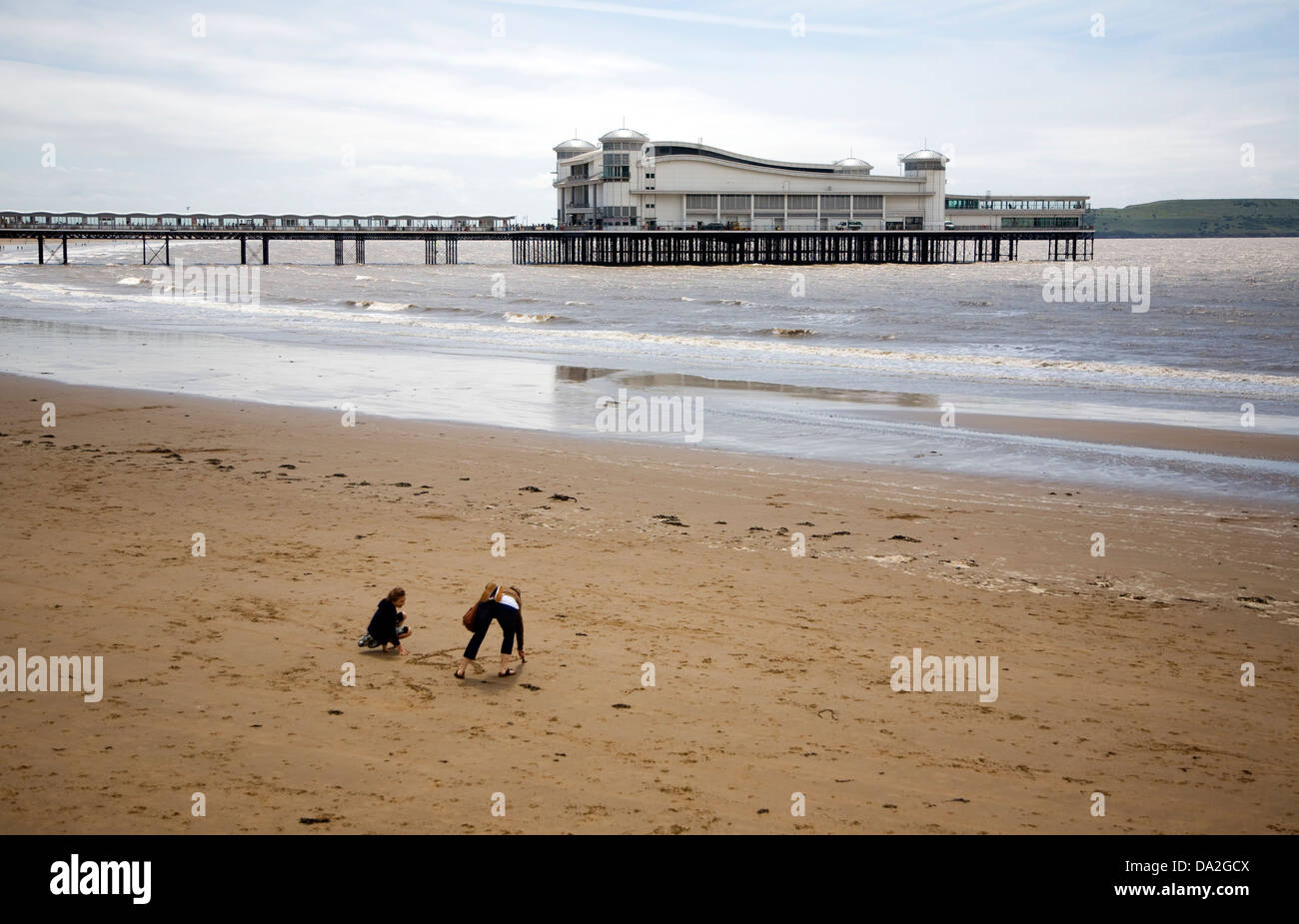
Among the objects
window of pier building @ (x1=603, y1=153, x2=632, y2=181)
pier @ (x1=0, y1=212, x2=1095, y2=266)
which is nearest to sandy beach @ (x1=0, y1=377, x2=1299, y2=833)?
pier @ (x1=0, y1=212, x2=1095, y2=266)

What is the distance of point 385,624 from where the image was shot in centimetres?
742

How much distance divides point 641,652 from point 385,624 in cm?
175

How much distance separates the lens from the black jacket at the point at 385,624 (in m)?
7.41

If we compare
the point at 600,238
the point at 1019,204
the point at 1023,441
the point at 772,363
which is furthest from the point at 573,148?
the point at 1023,441

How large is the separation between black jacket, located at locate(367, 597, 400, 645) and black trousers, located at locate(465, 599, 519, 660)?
2.06 feet

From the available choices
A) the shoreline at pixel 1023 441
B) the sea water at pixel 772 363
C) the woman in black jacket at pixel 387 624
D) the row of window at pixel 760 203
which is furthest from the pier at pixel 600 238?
the woman in black jacket at pixel 387 624

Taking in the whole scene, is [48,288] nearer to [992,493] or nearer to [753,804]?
[992,493]

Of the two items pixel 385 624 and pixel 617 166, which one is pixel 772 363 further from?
pixel 617 166

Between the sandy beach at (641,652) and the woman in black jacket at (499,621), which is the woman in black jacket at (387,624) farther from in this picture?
the woman in black jacket at (499,621)

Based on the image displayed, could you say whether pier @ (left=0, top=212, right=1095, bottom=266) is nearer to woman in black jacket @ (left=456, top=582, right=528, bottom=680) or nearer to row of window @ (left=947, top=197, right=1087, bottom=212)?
row of window @ (left=947, top=197, right=1087, bottom=212)

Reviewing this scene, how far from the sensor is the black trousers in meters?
7.04

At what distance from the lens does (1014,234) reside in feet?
394

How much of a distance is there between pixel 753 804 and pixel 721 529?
19.3ft

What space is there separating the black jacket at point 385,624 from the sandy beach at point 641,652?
0.18 m
